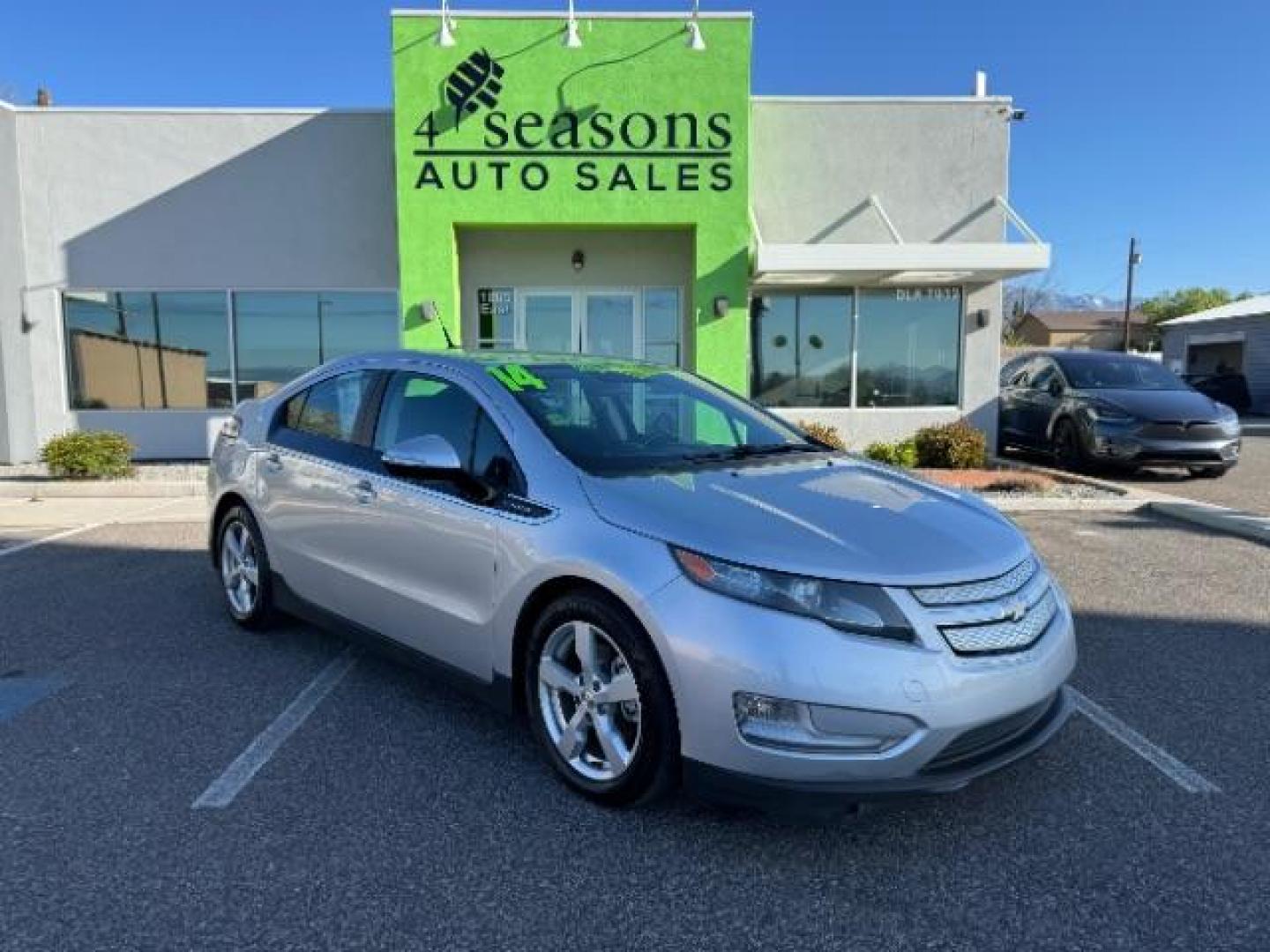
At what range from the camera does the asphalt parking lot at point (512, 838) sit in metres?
2.57

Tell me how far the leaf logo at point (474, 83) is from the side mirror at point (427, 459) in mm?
9526

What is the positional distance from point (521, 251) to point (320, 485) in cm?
941

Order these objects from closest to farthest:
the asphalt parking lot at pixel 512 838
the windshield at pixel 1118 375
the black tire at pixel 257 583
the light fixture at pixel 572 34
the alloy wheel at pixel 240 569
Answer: the asphalt parking lot at pixel 512 838 < the black tire at pixel 257 583 < the alloy wheel at pixel 240 569 < the light fixture at pixel 572 34 < the windshield at pixel 1118 375

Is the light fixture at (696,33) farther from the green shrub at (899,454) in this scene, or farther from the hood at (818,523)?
the hood at (818,523)

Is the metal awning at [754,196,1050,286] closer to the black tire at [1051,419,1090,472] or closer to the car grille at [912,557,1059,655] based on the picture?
the black tire at [1051,419,1090,472]

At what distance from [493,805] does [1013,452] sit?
523 inches

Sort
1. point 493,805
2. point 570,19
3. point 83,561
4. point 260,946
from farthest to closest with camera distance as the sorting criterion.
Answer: point 570,19, point 83,561, point 493,805, point 260,946

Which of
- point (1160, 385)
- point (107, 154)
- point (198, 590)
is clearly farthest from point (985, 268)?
point (107, 154)

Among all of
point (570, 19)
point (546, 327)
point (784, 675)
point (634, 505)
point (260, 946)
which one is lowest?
point (260, 946)

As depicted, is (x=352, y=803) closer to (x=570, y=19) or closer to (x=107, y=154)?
(x=570, y=19)

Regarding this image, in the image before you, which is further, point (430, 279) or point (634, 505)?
point (430, 279)

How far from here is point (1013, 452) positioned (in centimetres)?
1463

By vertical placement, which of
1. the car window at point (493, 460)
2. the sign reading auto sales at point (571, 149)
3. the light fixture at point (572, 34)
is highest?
the light fixture at point (572, 34)

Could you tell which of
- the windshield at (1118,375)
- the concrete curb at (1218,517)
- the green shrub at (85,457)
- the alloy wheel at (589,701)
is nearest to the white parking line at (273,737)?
the alloy wheel at (589,701)
